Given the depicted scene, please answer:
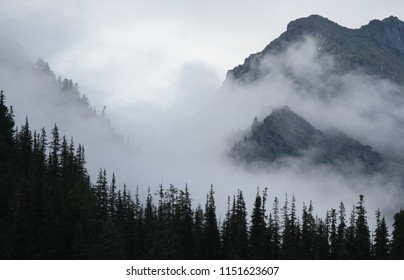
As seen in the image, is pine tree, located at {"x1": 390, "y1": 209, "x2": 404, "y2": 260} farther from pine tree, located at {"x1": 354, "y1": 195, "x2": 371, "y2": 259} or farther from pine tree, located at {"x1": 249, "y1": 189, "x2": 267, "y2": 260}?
pine tree, located at {"x1": 249, "y1": 189, "x2": 267, "y2": 260}

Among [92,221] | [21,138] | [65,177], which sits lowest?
[92,221]

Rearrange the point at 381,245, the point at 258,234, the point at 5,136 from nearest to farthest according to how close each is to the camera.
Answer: the point at 258,234 < the point at 381,245 < the point at 5,136

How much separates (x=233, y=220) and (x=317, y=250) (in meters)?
17.5

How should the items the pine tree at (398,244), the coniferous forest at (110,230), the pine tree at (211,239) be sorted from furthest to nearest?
the pine tree at (211,239), the pine tree at (398,244), the coniferous forest at (110,230)

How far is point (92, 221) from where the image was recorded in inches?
4067

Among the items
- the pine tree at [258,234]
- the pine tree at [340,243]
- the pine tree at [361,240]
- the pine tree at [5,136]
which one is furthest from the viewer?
the pine tree at [5,136]

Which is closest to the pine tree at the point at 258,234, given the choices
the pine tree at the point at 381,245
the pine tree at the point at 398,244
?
the pine tree at the point at 381,245

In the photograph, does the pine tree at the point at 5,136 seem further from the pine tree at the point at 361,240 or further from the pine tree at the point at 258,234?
the pine tree at the point at 361,240

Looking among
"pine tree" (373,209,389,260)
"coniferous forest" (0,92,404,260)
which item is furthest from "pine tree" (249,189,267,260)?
"pine tree" (373,209,389,260)

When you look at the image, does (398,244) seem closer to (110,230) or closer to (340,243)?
(340,243)

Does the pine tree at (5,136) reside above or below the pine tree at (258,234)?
above

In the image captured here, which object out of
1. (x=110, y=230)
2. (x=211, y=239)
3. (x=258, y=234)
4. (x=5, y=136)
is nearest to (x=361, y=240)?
(x=258, y=234)
